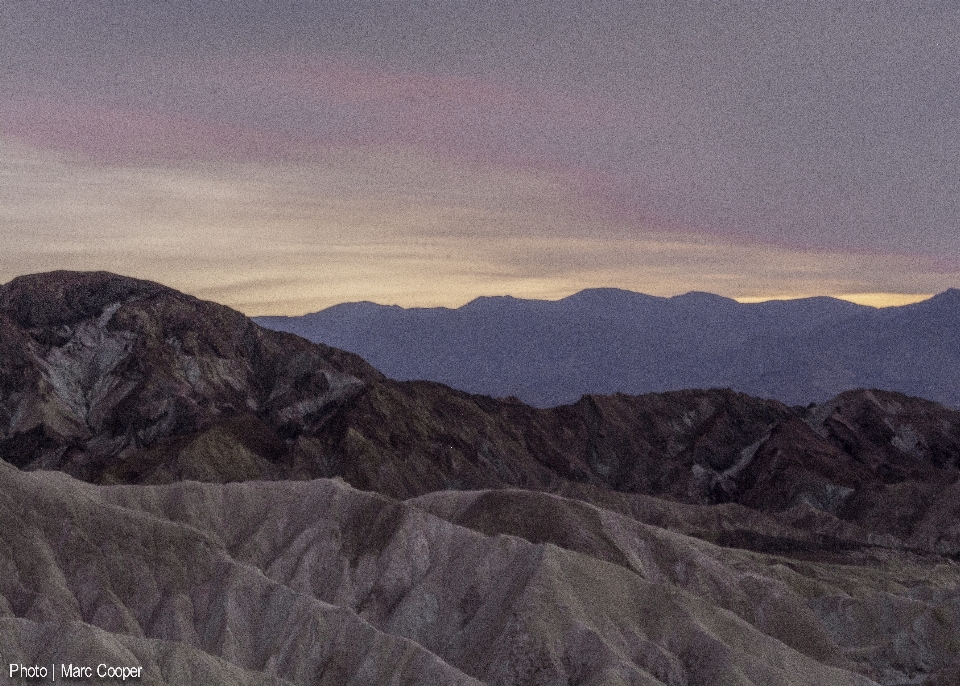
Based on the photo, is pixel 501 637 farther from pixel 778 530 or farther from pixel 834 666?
pixel 778 530

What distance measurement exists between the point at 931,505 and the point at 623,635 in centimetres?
12435

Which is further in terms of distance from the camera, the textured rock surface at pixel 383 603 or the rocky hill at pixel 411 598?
the rocky hill at pixel 411 598

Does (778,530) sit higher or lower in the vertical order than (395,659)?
lower

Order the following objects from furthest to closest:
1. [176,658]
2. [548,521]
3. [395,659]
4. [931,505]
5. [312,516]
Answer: [931,505] < [548,521] < [312,516] < [395,659] < [176,658]

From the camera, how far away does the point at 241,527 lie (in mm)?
115938

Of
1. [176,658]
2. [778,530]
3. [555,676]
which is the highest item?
[176,658]

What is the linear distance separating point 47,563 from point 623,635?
45485 millimetres

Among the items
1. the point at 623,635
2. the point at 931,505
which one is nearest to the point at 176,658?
the point at 623,635

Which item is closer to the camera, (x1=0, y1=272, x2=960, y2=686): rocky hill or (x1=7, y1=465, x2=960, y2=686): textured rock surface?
(x1=7, y1=465, x2=960, y2=686): textured rock surface

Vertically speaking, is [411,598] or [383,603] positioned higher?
[411,598]

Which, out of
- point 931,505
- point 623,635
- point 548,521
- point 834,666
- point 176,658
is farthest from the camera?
point 931,505

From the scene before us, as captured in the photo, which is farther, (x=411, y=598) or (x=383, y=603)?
(x=383, y=603)

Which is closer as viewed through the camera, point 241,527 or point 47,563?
point 47,563

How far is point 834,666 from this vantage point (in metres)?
97.5
